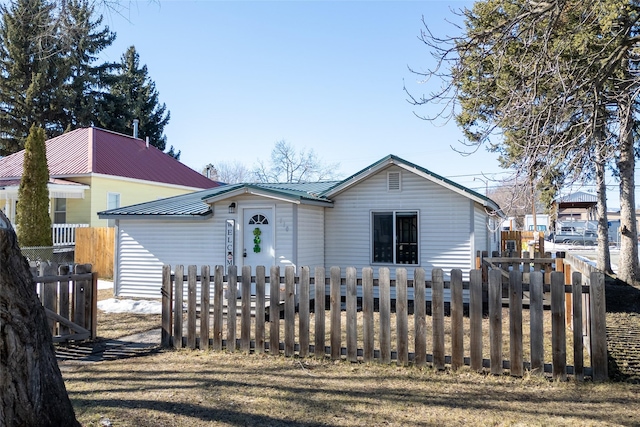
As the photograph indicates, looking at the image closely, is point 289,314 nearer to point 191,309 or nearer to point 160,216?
point 191,309

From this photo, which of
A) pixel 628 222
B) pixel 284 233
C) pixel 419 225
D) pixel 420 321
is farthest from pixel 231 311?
pixel 628 222

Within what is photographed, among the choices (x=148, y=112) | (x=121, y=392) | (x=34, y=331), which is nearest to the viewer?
(x=34, y=331)

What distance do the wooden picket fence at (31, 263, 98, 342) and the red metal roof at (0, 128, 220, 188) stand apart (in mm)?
15607

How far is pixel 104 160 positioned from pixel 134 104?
53.7 ft

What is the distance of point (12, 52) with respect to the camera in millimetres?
30641

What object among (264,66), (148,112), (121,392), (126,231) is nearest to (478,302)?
(121,392)

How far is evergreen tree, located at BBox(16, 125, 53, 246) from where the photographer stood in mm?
18750

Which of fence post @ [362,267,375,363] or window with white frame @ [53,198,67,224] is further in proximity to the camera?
window with white frame @ [53,198,67,224]

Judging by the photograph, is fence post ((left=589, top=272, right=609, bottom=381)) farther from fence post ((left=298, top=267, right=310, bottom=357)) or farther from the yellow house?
the yellow house

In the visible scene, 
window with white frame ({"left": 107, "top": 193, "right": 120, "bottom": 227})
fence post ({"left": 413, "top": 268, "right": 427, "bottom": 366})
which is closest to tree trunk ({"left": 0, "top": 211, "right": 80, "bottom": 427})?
fence post ({"left": 413, "top": 268, "right": 427, "bottom": 366})

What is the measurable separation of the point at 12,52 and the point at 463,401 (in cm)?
3562

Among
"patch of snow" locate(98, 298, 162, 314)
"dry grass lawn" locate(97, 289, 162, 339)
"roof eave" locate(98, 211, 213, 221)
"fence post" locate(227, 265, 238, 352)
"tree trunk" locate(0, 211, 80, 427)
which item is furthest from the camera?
"roof eave" locate(98, 211, 213, 221)

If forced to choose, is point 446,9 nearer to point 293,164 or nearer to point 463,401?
point 463,401

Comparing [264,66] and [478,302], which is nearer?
[478,302]
